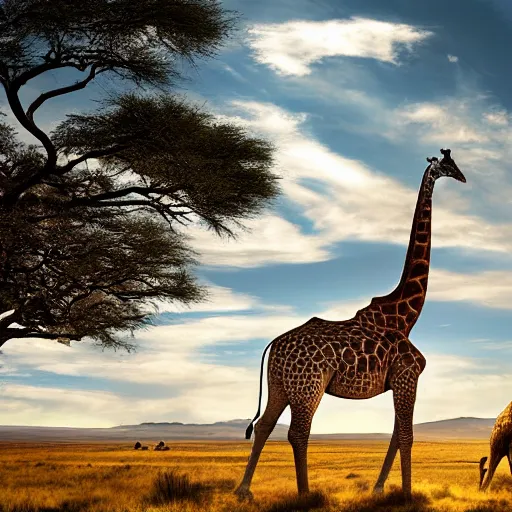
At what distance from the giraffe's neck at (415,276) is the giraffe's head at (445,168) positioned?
0.33ft

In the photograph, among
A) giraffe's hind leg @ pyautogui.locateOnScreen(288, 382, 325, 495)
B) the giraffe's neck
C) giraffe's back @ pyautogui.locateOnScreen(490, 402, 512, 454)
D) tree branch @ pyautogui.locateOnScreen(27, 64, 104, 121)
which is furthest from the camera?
tree branch @ pyautogui.locateOnScreen(27, 64, 104, 121)

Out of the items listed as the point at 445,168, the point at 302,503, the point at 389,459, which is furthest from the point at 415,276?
the point at 302,503

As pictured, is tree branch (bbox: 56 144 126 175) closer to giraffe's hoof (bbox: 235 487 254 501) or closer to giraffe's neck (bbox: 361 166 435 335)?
giraffe's neck (bbox: 361 166 435 335)

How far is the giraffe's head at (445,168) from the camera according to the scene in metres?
12.4

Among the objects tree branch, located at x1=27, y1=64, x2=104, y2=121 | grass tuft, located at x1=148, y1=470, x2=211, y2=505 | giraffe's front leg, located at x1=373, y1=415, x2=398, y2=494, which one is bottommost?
grass tuft, located at x1=148, y1=470, x2=211, y2=505

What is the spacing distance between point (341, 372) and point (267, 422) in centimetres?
130

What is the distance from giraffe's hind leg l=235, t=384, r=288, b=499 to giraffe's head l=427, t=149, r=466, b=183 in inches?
166

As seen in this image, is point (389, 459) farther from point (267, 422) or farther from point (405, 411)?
point (267, 422)

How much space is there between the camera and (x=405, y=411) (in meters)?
11.1

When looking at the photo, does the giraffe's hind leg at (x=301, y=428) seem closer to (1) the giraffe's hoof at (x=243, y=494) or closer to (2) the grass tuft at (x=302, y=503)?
(2) the grass tuft at (x=302, y=503)

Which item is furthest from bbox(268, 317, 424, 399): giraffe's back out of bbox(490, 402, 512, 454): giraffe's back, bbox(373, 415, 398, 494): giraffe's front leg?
bbox(490, 402, 512, 454): giraffe's back

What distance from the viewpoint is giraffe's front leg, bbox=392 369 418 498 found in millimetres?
11055

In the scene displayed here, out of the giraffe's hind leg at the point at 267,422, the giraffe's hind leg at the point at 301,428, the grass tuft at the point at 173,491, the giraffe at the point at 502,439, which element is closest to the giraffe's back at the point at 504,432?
the giraffe at the point at 502,439

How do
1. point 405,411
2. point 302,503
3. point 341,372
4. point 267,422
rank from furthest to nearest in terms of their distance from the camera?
point 267,422
point 405,411
point 341,372
point 302,503
